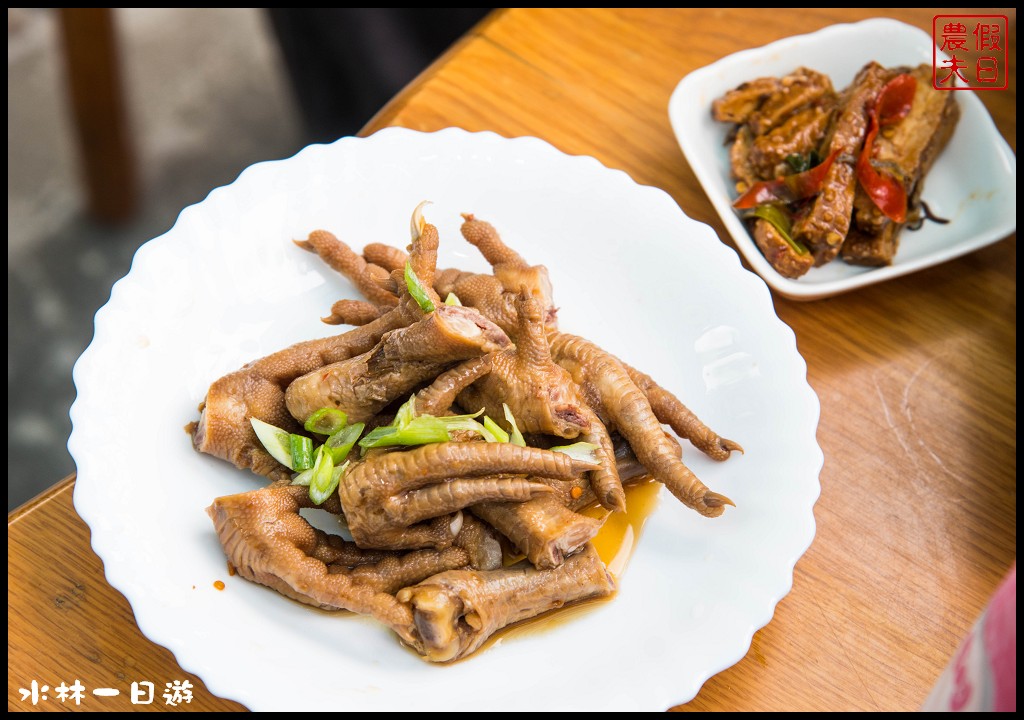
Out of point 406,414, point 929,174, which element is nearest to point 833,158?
point 929,174

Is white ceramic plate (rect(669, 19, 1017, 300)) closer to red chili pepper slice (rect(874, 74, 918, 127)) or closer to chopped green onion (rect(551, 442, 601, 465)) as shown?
red chili pepper slice (rect(874, 74, 918, 127))

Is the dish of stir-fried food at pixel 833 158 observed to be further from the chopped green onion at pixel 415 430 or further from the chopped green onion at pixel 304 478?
the chopped green onion at pixel 304 478

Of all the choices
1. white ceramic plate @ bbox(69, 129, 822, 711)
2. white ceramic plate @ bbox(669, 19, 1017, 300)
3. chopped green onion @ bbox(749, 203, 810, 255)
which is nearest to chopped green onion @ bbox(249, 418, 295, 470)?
white ceramic plate @ bbox(69, 129, 822, 711)

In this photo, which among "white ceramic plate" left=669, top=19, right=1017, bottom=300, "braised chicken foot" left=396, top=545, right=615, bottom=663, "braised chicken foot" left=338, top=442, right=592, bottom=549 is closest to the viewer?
"braised chicken foot" left=396, top=545, right=615, bottom=663

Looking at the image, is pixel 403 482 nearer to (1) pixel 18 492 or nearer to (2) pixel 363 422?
(2) pixel 363 422

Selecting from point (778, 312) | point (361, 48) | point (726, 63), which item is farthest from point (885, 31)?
point (361, 48)

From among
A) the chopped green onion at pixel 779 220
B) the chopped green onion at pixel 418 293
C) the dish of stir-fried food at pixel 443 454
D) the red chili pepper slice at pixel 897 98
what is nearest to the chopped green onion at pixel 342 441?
the dish of stir-fried food at pixel 443 454

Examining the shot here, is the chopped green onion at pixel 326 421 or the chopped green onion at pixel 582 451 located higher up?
the chopped green onion at pixel 326 421
